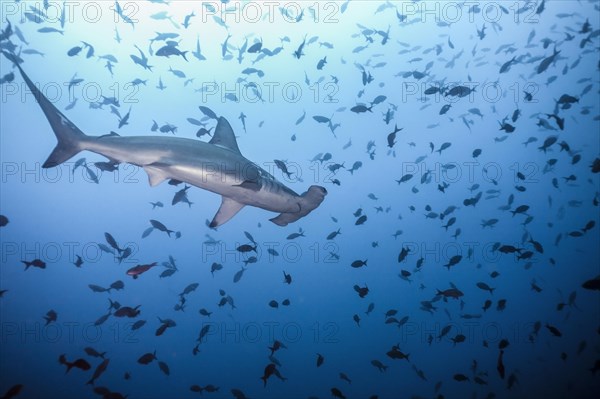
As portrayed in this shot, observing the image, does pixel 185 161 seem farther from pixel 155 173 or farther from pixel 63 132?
pixel 63 132

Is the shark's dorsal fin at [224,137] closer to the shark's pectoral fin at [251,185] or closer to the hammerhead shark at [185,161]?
the hammerhead shark at [185,161]

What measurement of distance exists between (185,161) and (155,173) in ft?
1.65

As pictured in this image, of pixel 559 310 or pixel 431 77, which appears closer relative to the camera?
pixel 431 77

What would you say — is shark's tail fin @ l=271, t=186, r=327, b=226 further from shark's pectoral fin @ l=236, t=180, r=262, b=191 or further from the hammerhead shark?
shark's pectoral fin @ l=236, t=180, r=262, b=191

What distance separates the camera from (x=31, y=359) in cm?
813

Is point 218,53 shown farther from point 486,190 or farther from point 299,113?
point 486,190

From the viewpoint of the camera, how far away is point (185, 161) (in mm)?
4734

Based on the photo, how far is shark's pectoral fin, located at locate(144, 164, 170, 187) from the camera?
473 cm

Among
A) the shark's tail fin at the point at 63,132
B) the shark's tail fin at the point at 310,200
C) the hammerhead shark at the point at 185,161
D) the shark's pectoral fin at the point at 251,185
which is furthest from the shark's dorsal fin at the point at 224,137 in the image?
the shark's tail fin at the point at 63,132

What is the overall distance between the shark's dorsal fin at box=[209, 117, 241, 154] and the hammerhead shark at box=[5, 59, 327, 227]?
0.32 ft

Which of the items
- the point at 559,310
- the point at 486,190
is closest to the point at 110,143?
the point at 486,190

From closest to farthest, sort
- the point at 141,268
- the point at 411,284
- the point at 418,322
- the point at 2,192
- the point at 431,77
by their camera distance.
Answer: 1. the point at 141,268
2. the point at 2,192
3. the point at 431,77
4. the point at 418,322
5. the point at 411,284

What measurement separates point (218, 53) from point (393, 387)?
9676 mm

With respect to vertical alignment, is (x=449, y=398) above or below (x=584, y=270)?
below
